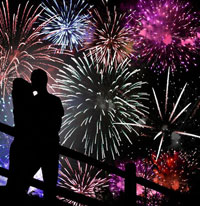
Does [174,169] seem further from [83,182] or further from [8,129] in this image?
[8,129]

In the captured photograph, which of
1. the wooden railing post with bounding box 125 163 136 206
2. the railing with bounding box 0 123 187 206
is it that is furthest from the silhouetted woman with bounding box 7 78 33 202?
the wooden railing post with bounding box 125 163 136 206

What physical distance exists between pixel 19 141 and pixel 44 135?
25 cm

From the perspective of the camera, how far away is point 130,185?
3.13 metres

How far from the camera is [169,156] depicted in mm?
29891

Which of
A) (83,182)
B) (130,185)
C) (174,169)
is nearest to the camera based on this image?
(130,185)

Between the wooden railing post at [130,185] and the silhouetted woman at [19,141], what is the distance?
3.89ft

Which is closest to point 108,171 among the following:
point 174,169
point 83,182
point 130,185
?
point 130,185

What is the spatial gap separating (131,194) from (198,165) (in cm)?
2502

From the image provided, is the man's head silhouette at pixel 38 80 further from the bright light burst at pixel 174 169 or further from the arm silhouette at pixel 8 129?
the bright light burst at pixel 174 169

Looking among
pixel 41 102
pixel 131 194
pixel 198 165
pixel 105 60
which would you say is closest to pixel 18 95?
pixel 41 102

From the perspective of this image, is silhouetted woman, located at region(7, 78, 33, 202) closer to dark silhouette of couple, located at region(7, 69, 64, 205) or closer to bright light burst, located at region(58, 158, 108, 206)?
dark silhouette of couple, located at region(7, 69, 64, 205)

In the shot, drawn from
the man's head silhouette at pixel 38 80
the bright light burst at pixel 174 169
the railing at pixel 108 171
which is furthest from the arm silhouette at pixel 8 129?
the bright light burst at pixel 174 169

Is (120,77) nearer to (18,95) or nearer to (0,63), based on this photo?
(0,63)

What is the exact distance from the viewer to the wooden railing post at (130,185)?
3.08 metres
